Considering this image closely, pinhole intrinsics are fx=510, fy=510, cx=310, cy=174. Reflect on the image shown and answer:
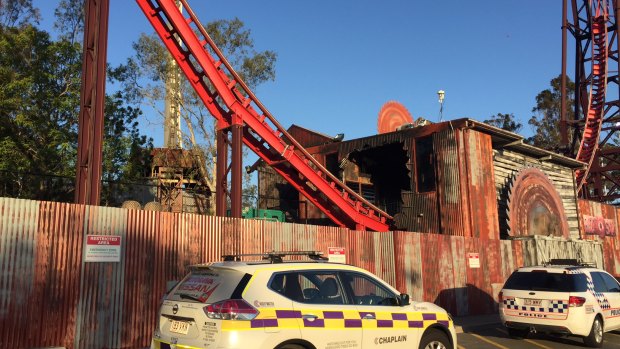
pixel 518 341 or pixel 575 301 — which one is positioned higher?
pixel 575 301

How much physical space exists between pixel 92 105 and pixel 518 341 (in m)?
10.9

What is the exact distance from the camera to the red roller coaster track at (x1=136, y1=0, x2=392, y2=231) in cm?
1546

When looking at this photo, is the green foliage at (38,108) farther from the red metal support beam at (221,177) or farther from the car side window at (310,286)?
the car side window at (310,286)

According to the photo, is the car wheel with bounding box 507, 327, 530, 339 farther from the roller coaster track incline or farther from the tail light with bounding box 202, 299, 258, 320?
the roller coaster track incline

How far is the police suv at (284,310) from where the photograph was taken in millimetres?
5238

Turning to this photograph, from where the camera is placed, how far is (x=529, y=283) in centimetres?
1116

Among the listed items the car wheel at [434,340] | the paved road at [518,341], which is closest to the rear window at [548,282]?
the paved road at [518,341]

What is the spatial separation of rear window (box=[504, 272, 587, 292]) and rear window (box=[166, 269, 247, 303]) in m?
7.94

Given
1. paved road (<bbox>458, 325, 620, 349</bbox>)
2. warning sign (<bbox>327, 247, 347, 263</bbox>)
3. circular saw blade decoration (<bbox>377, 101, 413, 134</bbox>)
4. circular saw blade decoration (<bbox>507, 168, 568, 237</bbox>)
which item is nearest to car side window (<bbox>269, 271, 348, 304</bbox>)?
paved road (<bbox>458, 325, 620, 349</bbox>)

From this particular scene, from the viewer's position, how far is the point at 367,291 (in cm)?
665

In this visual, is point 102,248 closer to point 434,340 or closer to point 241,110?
point 434,340

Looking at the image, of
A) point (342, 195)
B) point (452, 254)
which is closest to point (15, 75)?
point (342, 195)

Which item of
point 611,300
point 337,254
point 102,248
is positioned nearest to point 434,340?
point 102,248

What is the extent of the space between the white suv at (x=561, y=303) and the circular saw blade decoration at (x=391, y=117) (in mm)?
16584
